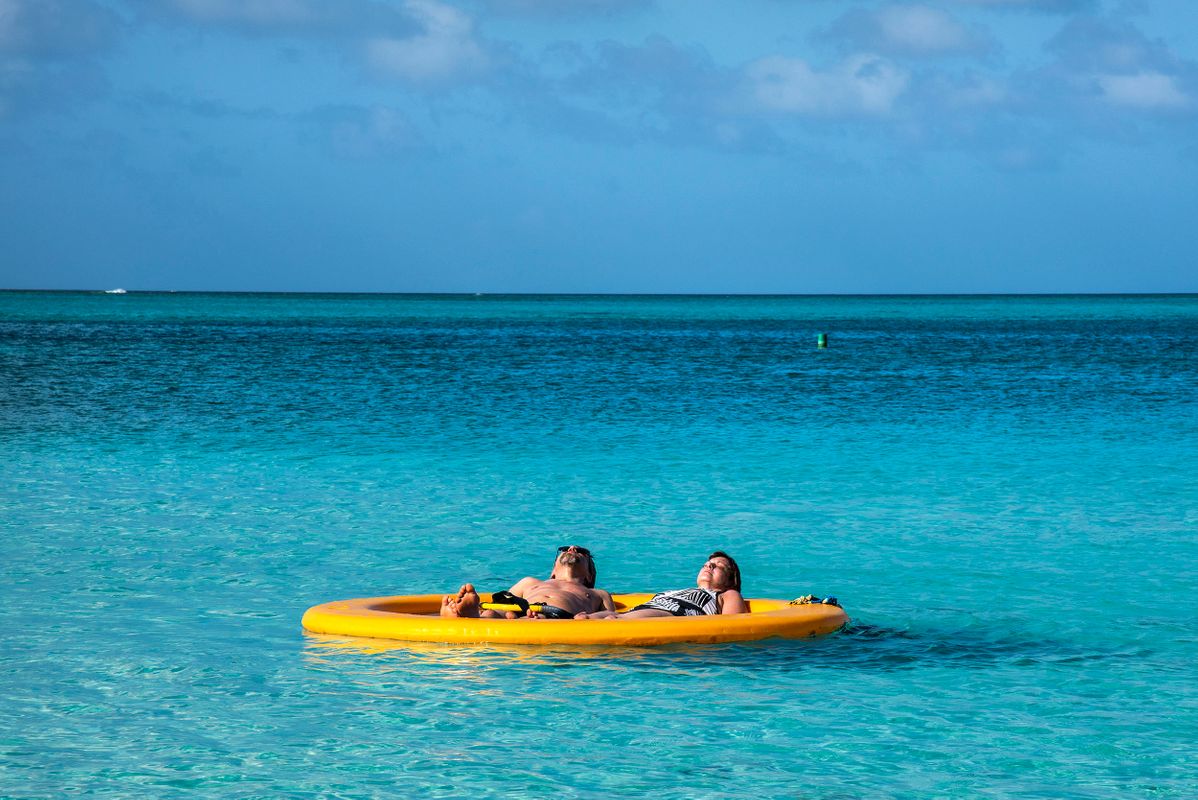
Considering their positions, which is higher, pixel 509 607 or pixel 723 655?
A: pixel 509 607

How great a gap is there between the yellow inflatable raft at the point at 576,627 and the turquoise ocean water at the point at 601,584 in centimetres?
10

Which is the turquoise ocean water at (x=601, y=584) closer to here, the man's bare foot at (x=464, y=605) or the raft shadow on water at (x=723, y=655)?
the raft shadow on water at (x=723, y=655)

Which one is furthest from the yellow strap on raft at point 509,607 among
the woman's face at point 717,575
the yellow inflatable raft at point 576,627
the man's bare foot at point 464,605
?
the woman's face at point 717,575

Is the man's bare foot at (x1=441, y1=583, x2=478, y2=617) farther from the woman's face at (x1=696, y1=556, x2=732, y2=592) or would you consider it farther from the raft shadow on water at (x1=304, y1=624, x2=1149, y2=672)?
the woman's face at (x1=696, y1=556, x2=732, y2=592)

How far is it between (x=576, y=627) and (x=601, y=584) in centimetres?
325

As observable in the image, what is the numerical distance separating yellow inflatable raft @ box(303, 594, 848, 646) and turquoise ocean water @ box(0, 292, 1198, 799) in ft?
0.33

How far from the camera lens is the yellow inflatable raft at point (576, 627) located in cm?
783

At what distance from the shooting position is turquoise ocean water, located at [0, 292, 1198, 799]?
641cm

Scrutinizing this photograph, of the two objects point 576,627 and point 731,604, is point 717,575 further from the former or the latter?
point 576,627

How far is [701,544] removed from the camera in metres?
12.7

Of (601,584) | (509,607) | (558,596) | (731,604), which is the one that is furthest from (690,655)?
(601,584)

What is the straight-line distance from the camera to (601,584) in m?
11.1

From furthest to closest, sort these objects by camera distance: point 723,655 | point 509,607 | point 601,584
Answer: point 601,584
point 509,607
point 723,655

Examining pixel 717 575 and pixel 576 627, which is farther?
pixel 717 575
